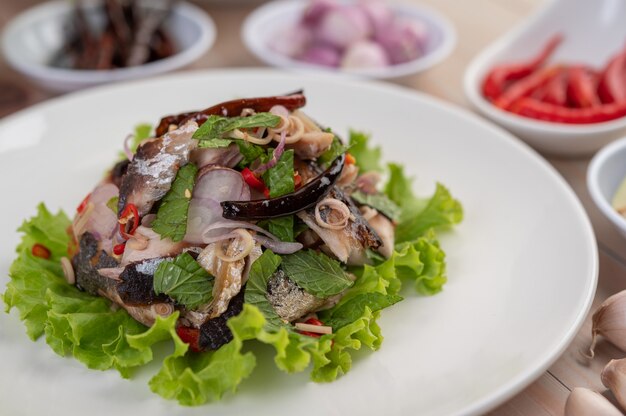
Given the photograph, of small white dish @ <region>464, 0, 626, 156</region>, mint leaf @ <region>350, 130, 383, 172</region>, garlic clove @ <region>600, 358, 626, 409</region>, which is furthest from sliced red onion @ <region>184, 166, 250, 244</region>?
small white dish @ <region>464, 0, 626, 156</region>

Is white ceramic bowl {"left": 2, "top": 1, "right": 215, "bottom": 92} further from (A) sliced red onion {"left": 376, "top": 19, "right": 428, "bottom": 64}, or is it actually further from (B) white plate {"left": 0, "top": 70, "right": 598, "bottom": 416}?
(A) sliced red onion {"left": 376, "top": 19, "right": 428, "bottom": 64}

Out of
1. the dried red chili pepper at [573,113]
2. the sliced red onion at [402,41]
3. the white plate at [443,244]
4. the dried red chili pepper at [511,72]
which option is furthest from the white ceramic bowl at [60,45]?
the dried red chili pepper at [573,113]

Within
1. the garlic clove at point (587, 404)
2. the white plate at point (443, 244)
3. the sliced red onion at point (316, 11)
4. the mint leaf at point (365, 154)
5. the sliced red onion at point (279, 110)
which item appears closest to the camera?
the garlic clove at point (587, 404)

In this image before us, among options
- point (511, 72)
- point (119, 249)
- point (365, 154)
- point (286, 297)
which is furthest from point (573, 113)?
point (119, 249)

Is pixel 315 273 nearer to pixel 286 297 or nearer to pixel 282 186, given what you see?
pixel 286 297

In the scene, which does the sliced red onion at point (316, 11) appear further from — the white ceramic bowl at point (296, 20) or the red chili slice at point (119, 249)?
the red chili slice at point (119, 249)

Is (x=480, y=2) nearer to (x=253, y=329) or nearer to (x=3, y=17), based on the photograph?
(x=3, y=17)
